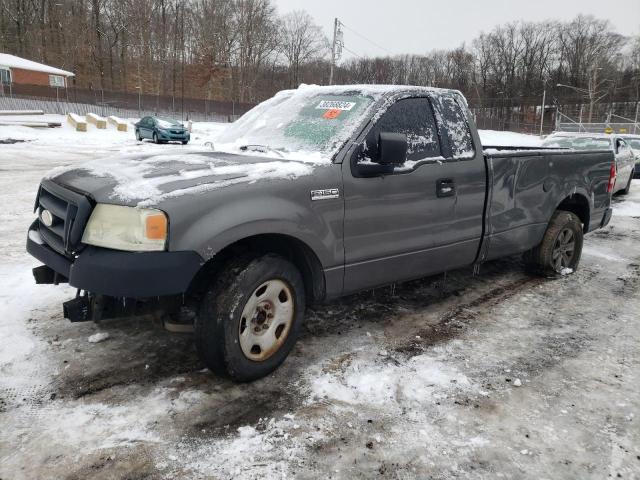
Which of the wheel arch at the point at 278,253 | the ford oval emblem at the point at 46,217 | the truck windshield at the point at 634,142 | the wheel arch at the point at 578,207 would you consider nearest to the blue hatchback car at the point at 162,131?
the truck windshield at the point at 634,142

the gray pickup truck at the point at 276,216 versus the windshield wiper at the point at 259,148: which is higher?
the windshield wiper at the point at 259,148

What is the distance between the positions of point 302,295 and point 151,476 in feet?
4.55

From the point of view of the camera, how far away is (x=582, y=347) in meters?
3.84

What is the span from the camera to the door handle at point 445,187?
3857 mm

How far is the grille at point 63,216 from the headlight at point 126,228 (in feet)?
0.15

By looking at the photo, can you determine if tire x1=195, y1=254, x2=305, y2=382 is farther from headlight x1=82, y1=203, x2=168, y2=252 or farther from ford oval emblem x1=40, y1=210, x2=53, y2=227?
ford oval emblem x1=40, y1=210, x2=53, y2=227

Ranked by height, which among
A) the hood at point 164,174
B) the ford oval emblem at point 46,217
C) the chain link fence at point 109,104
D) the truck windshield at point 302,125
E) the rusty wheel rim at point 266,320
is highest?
the chain link fence at point 109,104

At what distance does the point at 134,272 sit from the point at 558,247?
4.62 metres

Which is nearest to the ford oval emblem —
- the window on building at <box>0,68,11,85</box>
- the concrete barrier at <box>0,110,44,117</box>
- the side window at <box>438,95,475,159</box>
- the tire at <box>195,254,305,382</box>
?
the tire at <box>195,254,305,382</box>

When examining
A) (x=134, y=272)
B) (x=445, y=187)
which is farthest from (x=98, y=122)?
(x=134, y=272)

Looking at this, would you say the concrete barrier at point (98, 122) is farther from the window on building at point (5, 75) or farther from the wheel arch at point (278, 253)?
the wheel arch at point (278, 253)

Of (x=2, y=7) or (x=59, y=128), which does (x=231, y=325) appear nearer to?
→ (x=59, y=128)

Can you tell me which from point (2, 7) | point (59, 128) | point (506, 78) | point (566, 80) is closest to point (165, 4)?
point (2, 7)

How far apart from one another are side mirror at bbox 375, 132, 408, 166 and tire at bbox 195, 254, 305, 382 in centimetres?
92
